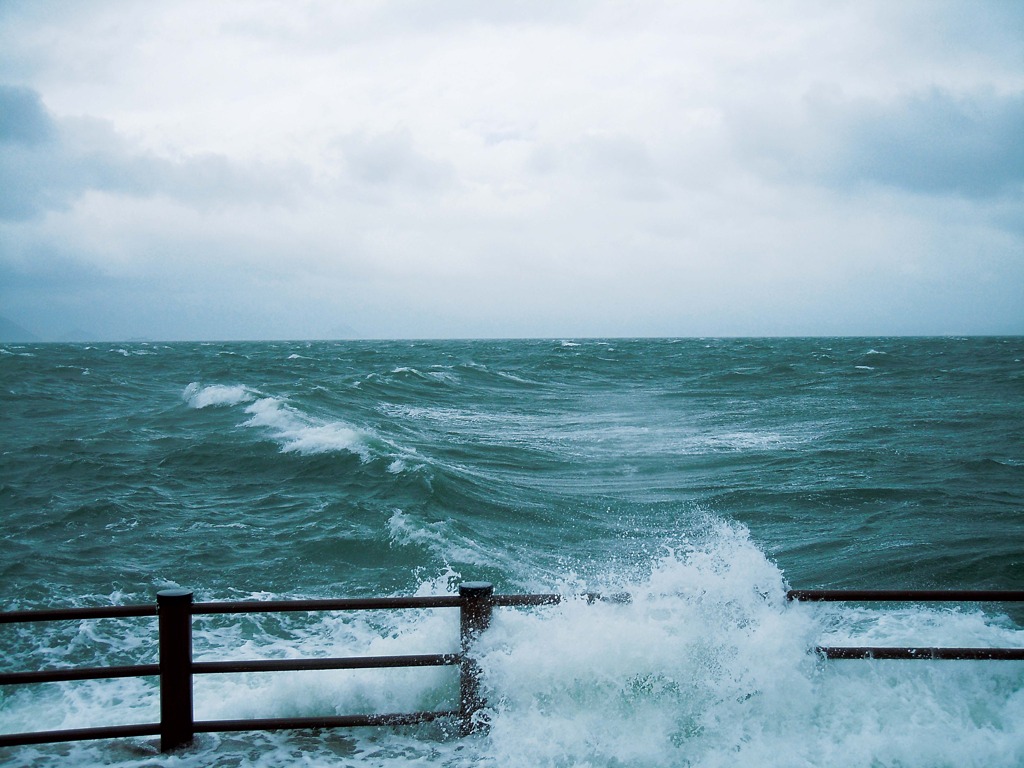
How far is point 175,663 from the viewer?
13.1 feet

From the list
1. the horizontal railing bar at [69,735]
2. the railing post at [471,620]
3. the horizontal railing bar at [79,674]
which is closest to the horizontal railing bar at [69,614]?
the horizontal railing bar at [79,674]

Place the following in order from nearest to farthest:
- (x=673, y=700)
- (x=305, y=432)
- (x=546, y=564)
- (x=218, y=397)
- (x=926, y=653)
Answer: (x=926, y=653), (x=673, y=700), (x=546, y=564), (x=305, y=432), (x=218, y=397)

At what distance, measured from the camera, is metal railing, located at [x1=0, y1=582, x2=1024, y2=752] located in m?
3.85

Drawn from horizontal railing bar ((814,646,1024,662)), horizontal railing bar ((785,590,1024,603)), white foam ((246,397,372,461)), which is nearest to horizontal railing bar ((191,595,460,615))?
horizontal railing bar ((785,590,1024,603))

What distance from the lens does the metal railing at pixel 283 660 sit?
3.85 metres

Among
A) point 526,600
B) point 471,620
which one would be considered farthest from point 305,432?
point 526,600

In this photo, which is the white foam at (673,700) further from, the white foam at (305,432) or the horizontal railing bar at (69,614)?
the white foam at (305,432)

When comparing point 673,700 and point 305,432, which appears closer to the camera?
point 673,700

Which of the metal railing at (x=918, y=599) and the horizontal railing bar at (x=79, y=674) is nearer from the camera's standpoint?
the horizontal railing bar at (x=79, y=674)

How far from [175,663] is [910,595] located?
11.6ft

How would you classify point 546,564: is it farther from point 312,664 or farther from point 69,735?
point 69,735

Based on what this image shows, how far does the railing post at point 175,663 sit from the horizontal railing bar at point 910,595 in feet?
9.77

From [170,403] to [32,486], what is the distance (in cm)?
1530

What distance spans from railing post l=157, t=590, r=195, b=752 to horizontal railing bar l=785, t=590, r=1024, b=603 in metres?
2.98
